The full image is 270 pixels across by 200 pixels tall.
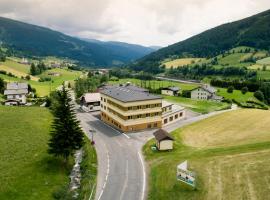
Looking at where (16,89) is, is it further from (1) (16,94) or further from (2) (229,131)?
(2) (229,131)

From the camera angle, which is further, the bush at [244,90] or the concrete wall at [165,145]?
the bush at [244,90]

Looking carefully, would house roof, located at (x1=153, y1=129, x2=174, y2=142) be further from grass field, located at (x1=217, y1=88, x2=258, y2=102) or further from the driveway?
grass field, located at (x1=217, y1=88, x2=258, y2=102)

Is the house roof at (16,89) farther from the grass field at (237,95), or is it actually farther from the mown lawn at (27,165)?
the grass field at (237,95)

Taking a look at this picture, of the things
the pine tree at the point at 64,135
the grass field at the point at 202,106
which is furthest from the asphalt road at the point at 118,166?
the grass field at the point at 202,106

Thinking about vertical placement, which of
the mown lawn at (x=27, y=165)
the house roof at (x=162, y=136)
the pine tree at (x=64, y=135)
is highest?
the pine tree at (x=64, y=135)

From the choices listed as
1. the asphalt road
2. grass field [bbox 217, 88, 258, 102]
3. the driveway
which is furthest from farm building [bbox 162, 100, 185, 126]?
grass field [bbox 217, 88, 258, 102]

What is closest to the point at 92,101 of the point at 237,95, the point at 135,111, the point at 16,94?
the point at 135,111
